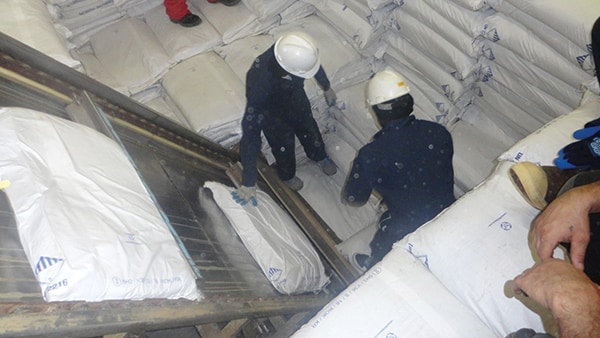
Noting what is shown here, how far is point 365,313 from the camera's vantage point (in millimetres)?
1710

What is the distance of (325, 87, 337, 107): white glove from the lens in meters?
3.64

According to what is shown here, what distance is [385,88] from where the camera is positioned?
8.64 feet

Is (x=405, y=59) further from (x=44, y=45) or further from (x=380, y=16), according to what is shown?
(x=44, y=45)

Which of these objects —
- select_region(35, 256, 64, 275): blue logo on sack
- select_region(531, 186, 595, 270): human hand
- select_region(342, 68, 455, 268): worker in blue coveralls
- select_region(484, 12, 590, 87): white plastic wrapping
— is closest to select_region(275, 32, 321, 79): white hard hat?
select_region(342, 68, 455, 268): worker in blue coveralls

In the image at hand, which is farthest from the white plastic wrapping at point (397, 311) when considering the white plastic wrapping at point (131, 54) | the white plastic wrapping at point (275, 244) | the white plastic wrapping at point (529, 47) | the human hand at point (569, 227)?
the white plastic wrapping at point (131, 54)

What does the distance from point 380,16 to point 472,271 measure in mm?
2374

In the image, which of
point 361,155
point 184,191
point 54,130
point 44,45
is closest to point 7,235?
point 54,130

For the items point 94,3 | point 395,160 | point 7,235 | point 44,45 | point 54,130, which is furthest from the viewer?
point 94,3

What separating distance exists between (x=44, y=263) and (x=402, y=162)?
5.76ft

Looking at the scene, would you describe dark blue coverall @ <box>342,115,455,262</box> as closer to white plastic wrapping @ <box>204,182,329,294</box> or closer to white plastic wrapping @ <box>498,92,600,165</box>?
white plastic wrapping @ <box>498,92,600,165</box>

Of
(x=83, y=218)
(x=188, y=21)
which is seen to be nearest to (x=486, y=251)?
(x=83, y=218)

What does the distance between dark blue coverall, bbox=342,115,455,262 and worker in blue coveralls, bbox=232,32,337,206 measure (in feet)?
2.38

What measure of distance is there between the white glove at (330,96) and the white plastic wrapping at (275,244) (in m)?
1.05

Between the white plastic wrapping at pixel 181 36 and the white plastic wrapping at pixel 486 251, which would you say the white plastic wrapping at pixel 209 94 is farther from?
the white plastic wrapping at pixel 486 251
